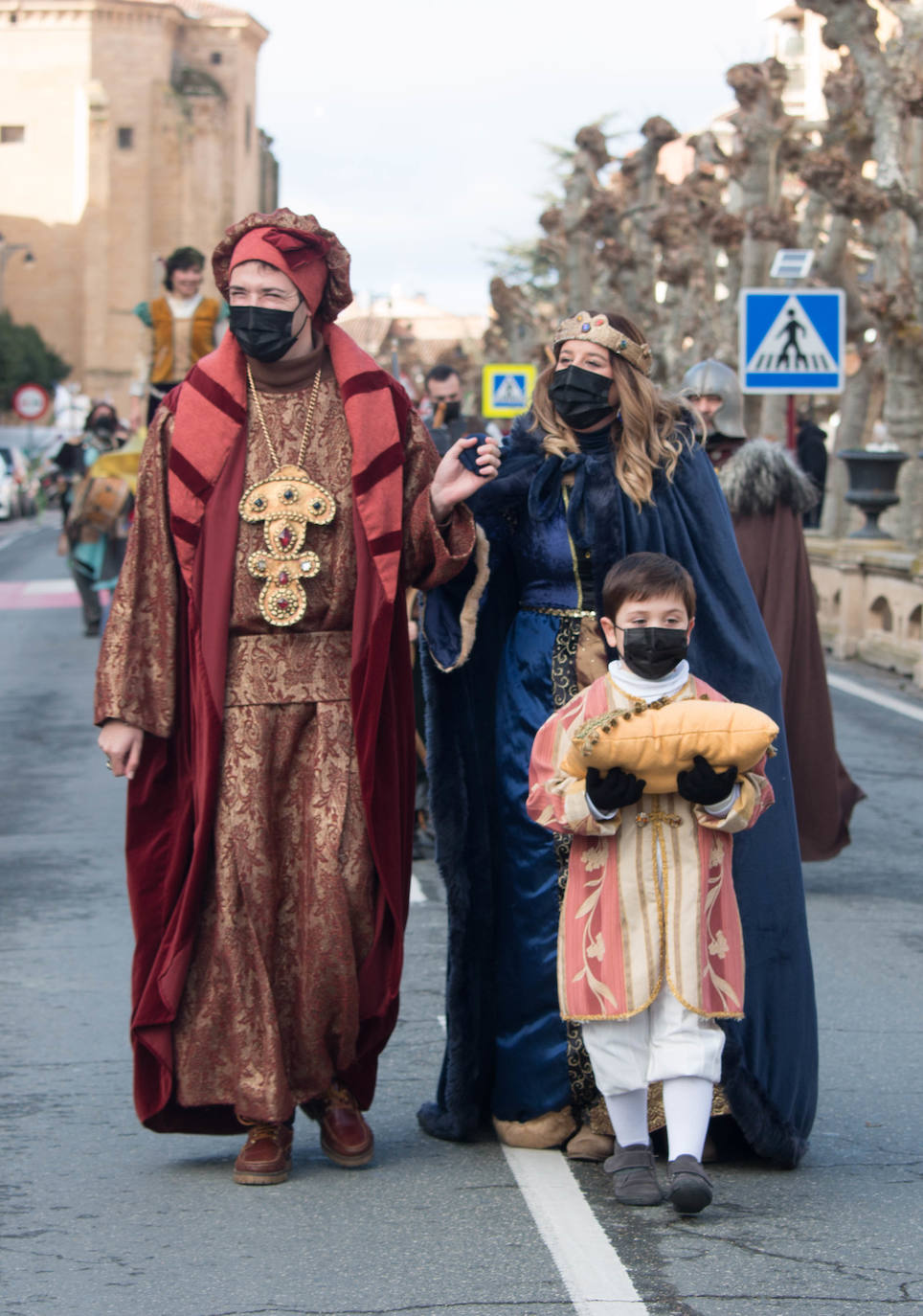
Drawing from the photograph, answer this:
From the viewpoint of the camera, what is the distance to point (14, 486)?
187 ft

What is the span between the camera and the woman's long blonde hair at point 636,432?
502cm

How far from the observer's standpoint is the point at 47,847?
9.81 meters

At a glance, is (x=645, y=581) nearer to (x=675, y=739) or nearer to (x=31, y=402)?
(x=675, y=739)

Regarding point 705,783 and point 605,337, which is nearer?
point 705,783

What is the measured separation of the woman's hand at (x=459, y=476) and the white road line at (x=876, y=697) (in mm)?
9387

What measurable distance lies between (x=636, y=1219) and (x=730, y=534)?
1.58 meters

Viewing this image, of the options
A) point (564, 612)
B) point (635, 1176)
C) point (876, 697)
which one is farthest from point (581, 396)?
point (876, 697)

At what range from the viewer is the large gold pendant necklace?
4949mm

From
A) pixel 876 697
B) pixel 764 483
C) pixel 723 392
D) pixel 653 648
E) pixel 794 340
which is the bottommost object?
pixel 876 697

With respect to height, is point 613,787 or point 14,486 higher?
point 613,787

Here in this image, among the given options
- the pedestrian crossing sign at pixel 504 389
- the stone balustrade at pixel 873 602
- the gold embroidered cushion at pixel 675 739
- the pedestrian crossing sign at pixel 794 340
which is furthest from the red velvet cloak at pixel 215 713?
the pedestrian crossing sign at pixel 504 389

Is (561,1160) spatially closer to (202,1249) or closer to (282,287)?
(202,1249)

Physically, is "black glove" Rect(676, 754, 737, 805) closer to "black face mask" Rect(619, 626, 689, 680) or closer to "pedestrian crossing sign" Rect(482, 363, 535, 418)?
"black face mask" Rect(619, 626, 689, 680)

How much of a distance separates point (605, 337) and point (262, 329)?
2.55ft
